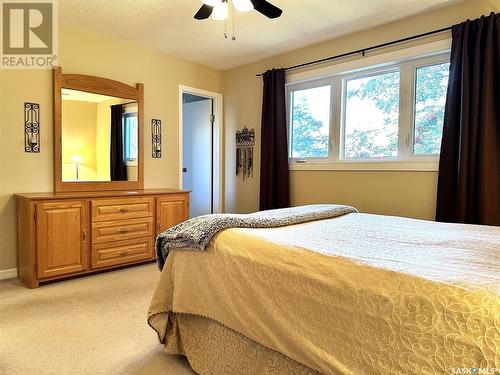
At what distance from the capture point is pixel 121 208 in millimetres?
3271

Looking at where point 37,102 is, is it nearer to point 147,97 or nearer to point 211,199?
point 147,97

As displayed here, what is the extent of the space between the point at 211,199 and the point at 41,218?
2429 mm

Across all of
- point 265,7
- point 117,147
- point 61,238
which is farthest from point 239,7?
point 61,238

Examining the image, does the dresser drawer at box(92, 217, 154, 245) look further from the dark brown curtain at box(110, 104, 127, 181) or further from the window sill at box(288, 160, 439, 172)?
the window sill at box(288, 160, 439, 172)

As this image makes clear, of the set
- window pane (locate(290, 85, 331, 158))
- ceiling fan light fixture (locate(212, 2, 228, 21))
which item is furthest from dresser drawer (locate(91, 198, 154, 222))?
ceiling fan light fixture (locate(212, 2, 228, 21))

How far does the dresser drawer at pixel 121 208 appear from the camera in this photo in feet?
10.2

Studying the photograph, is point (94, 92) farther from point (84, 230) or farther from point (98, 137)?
point (84, 230)

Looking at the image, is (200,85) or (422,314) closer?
(422,314)

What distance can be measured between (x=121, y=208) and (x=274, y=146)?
1858mm

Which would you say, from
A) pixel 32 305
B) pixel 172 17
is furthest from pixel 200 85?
pixel 32 305

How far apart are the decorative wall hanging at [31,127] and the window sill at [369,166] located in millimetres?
2661

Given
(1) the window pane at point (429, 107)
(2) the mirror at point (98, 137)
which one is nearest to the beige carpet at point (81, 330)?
(2) the mirror at point (98, 137)

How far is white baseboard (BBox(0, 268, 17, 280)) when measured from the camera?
304 centimetres

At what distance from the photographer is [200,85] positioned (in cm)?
452
